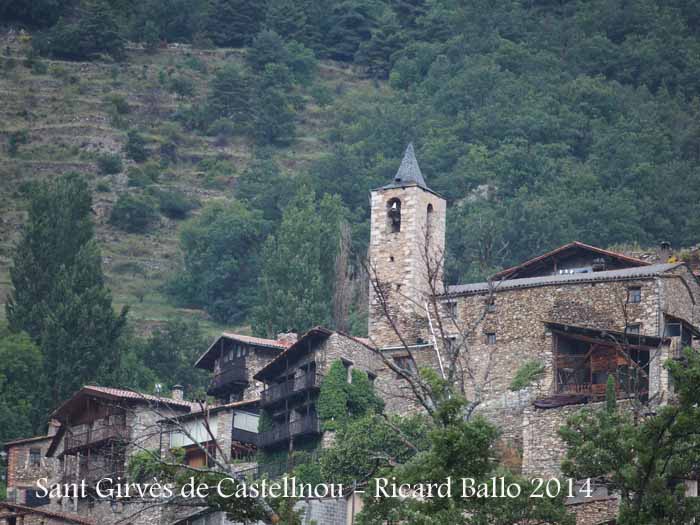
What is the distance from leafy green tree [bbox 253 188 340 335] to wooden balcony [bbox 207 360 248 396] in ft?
24.6

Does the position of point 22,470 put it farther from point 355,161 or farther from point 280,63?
point 280,63

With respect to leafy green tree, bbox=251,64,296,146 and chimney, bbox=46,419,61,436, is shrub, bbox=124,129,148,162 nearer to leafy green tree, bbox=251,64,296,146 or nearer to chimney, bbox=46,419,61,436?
leafy green tree, bbox=251,64,296,146

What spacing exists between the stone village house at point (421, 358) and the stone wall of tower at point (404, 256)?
0.05 meters

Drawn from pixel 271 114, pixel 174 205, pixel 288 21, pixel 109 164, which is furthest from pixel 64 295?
pixel 288 21

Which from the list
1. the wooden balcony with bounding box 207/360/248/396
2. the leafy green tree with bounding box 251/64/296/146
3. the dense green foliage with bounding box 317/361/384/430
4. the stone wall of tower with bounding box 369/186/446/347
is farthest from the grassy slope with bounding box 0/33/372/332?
the dense green foliage with bounding box 317/361/384/430

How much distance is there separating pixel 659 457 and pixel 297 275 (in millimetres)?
44049

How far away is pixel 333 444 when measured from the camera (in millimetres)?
47094

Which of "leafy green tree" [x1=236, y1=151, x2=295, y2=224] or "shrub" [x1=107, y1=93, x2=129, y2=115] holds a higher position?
"shrub" [x1=107, y1=93, x2=129, y2=115]

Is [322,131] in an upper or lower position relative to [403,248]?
upper

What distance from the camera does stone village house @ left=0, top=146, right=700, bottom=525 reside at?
45.5 m

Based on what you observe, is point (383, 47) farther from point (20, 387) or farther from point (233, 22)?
point (20, 387)

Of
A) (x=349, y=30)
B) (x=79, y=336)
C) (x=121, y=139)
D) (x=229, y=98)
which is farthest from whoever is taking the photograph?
(x=349, y=30)

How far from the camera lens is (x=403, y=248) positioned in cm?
5372

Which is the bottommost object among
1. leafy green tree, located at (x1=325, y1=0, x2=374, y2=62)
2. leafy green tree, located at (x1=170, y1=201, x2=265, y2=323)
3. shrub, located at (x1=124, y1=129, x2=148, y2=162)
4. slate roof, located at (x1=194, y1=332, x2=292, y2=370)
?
slate roof, located at (x1=194, y1=332, x2=292, y2=370)
